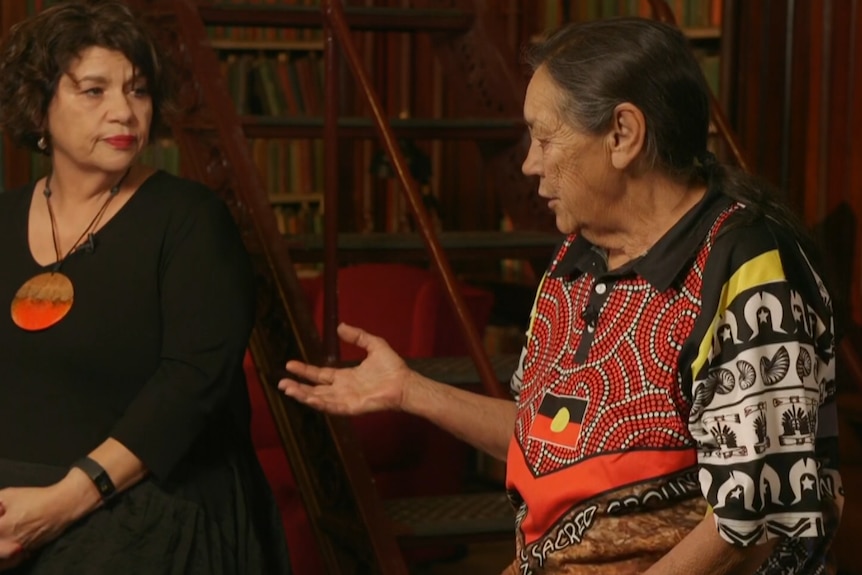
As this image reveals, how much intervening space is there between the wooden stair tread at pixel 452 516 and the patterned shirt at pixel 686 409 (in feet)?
3.06

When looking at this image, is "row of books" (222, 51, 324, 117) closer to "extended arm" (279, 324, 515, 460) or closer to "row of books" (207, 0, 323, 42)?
"row of books" (207, 0, 323, 42)

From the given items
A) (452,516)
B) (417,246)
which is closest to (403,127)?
(417,246)

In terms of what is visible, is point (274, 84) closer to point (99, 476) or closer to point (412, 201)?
point (412, 201)

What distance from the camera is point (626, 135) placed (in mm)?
1612

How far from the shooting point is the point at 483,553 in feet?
14.8

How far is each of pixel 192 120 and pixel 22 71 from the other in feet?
2.47

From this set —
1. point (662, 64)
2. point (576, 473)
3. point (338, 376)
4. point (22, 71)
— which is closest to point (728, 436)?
point (576, 473)

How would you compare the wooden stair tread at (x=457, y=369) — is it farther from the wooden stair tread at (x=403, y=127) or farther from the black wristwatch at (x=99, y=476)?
the black wristwatch at (x=99, y=476)

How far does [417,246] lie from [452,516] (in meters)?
0.66

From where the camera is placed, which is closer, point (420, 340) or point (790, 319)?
point (790, 319)

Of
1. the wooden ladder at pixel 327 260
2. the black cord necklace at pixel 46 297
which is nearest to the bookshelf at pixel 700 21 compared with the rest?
the wooden ladder at pixel 327 260

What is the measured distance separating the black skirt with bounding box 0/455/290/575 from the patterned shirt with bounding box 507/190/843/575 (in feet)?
2.56

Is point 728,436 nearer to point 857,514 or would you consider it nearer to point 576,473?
point 576,473

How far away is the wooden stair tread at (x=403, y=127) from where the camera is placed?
10.5 feet
